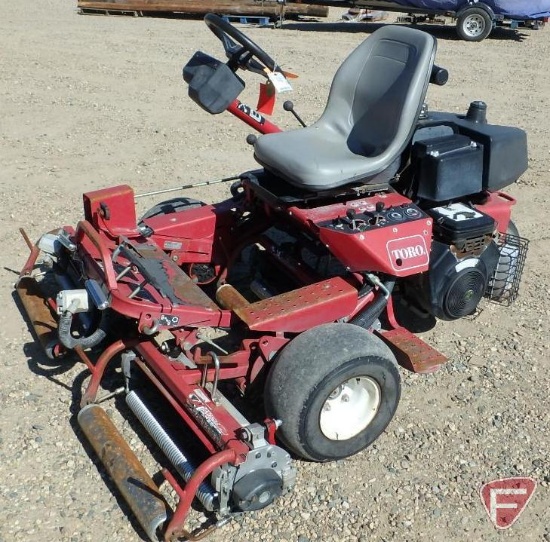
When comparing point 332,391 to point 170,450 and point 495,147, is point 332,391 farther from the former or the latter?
point 495,147

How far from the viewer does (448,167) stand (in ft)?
11.7

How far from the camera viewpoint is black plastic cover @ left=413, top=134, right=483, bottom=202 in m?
3.56

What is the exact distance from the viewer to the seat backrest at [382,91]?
3.53 meters

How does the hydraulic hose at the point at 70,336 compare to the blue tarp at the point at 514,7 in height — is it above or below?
above

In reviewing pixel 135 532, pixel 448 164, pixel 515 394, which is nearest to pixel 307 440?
pixel 135 532

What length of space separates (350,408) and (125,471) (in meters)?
0.96

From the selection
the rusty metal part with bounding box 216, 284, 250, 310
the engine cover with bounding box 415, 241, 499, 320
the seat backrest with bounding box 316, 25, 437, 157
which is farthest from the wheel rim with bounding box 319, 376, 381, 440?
the seat backrest with bounding box 316, 25, 437, 157

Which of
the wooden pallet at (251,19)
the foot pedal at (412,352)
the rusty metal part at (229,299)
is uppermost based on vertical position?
the rusty metal part at (229,299)

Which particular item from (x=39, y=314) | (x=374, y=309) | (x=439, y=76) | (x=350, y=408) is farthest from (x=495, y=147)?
(x=39, y=314)

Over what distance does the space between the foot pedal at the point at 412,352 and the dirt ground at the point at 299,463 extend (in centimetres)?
25

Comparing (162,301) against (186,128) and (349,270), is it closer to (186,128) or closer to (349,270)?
(349,270)

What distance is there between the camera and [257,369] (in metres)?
3.10

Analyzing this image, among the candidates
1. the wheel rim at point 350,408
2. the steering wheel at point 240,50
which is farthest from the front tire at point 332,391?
the steering wheel at point 240,50

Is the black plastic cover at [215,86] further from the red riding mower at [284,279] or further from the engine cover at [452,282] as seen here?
the engine cover at [452,282]
